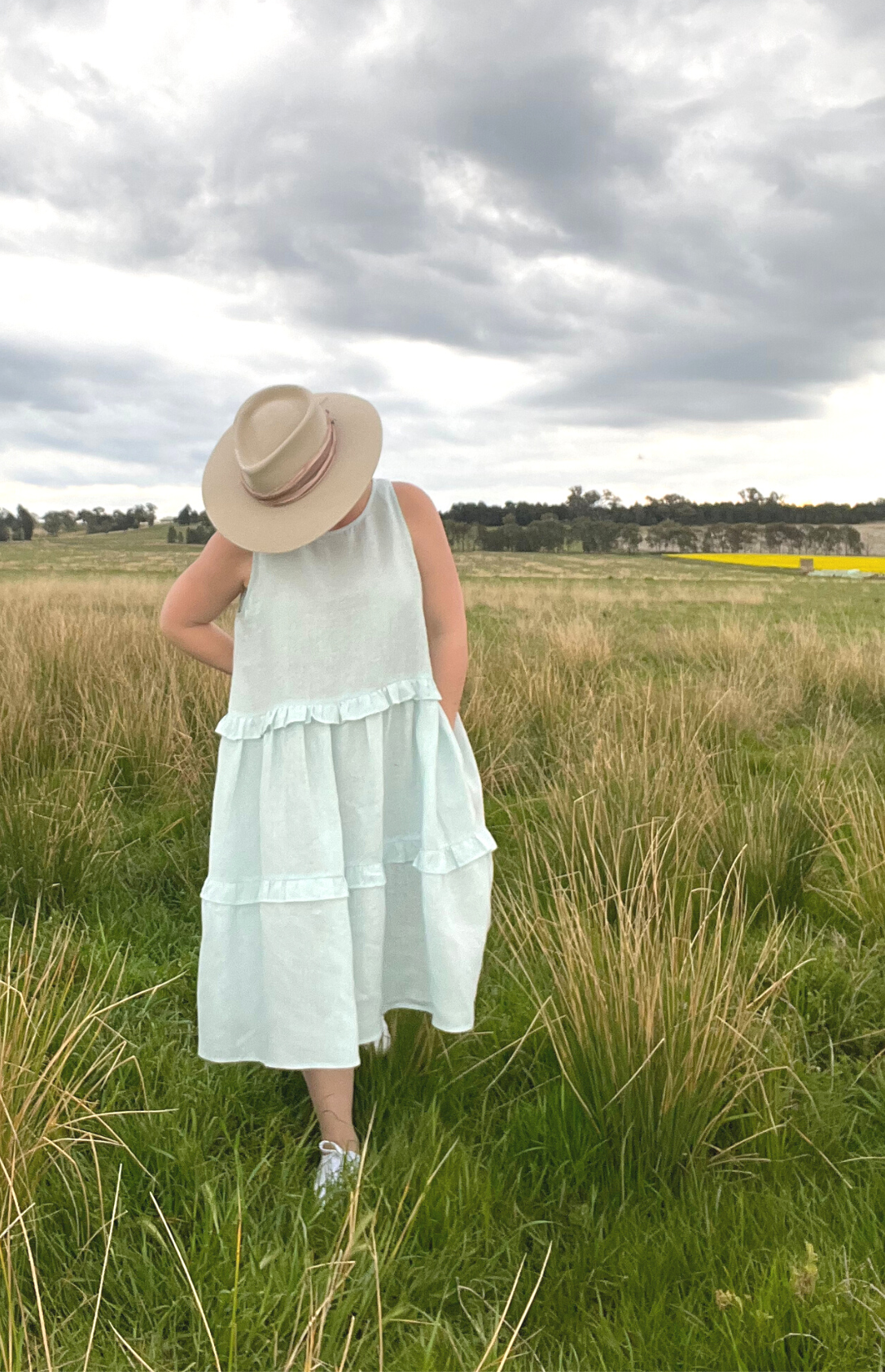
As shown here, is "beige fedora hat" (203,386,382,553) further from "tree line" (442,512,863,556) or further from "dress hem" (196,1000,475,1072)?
"tree line" (442,512,863,556)

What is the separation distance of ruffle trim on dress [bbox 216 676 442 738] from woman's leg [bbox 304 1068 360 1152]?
0.74m

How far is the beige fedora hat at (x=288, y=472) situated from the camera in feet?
5.96

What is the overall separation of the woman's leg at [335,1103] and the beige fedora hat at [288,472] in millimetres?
1110

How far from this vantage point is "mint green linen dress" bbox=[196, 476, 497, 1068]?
1922 millimetres

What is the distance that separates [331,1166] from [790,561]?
209 ft

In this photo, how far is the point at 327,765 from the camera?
193 cm

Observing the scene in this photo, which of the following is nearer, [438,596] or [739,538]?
[438,596]

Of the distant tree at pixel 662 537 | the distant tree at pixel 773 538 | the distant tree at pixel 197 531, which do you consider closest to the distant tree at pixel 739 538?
the distant tree at pixel 773 538

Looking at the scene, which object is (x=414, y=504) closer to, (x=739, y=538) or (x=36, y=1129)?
(x=36, y=1129)

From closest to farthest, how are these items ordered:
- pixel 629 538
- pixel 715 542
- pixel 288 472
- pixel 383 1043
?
1. pixel 288 472
2. pixel 383 1043
3. pixel 715 542
4. pixel 629 538

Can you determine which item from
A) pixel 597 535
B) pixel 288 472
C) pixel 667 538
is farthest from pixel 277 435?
pixel 597 535

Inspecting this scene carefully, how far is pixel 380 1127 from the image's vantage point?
82.9 inches

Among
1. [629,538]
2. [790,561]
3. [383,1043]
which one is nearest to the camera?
[383,1043]

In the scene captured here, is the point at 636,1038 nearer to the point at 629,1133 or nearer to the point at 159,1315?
the point at 629,1133
